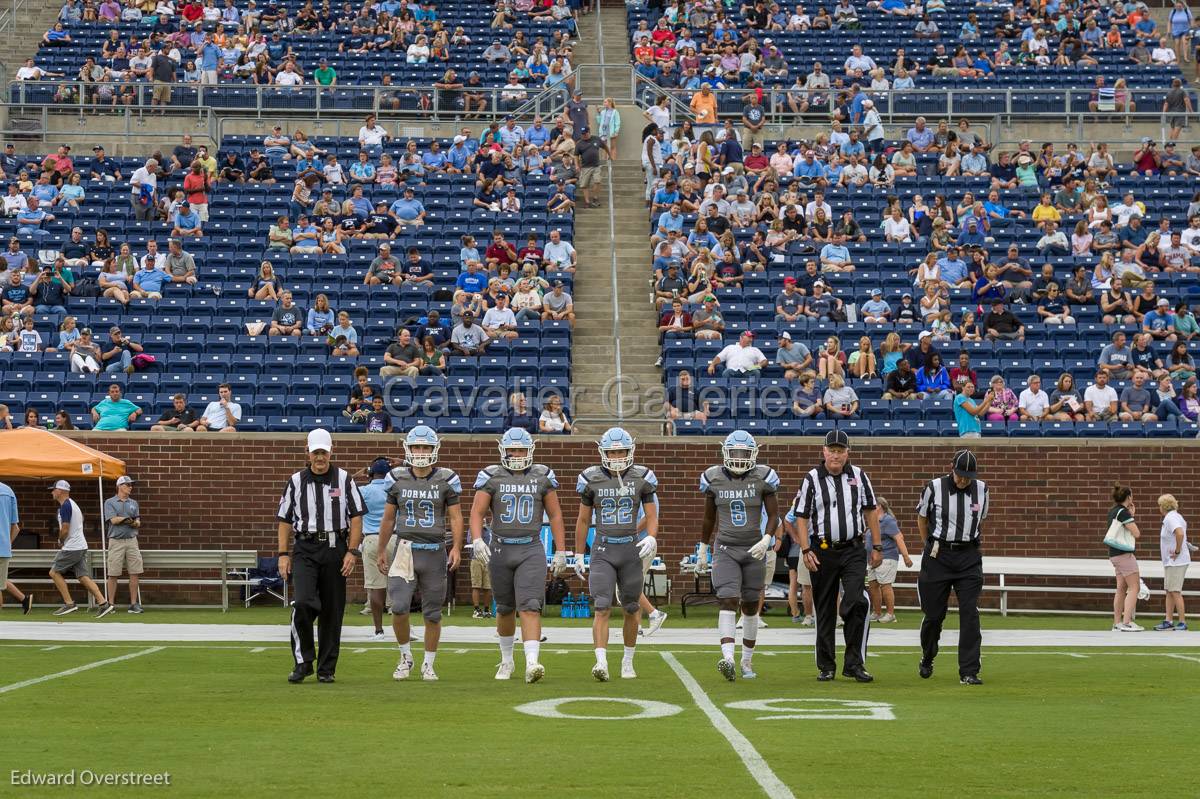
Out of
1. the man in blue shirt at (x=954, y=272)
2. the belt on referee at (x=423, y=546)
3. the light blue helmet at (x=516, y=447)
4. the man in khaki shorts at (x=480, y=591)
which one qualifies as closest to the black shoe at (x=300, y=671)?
the belt on referee at (x=423, y=546)

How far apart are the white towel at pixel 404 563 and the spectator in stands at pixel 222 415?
391 inches

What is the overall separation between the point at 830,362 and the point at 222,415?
8529 millimetres

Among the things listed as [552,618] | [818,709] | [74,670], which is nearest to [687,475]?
[552,618]

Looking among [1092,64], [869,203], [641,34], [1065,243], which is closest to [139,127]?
[641,34]

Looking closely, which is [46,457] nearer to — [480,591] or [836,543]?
[480,591]

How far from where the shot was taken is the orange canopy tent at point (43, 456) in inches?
755

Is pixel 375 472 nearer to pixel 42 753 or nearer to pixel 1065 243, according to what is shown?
pixel 42 753

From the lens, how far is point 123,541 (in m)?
19.7

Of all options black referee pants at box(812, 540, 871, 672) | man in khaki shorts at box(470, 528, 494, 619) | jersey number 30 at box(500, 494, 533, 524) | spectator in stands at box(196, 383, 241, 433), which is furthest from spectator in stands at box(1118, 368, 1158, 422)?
jersey number 30 at box(500, 494, 533, 524)

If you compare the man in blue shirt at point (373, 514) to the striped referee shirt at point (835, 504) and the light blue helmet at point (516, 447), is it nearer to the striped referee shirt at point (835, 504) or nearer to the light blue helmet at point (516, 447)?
the light blue helmet at point (516, 447)

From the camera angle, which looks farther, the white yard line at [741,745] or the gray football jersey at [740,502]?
the gray football jersey at [740,502]

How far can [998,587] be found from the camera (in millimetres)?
19703

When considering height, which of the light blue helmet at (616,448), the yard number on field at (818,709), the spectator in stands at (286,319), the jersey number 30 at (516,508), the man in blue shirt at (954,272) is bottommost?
the yard number on field at (818,709)

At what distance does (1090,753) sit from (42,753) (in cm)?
548
